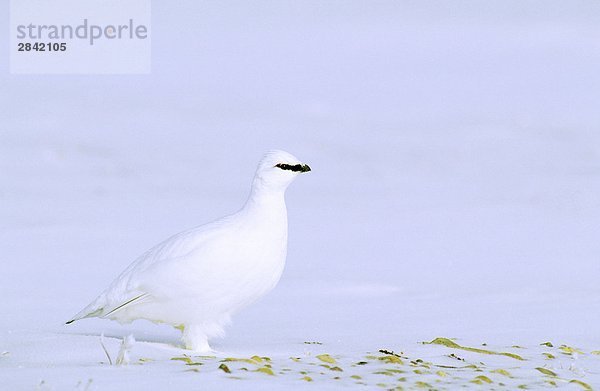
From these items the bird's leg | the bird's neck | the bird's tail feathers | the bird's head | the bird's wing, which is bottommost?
the bird's leg

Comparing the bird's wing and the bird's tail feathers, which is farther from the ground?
the bird's wing

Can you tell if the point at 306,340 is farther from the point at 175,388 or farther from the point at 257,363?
the point at 175,388

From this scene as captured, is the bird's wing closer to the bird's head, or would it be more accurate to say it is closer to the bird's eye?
the bird's head

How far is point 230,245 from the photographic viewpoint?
25.0 ft

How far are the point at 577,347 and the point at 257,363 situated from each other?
2.59 m

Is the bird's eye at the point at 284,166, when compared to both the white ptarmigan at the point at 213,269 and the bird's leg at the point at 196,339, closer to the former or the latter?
the white ptarmigan at the point at 213,269

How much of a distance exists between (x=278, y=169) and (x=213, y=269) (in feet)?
2.61

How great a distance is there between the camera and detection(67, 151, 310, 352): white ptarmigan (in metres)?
7.59

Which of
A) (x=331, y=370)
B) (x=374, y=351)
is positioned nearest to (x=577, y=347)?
(x=374, y=351)

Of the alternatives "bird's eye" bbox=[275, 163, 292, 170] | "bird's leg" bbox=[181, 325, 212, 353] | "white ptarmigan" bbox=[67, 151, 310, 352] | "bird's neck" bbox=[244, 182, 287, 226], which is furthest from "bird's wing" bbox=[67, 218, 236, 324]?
"bird's eye" bbox=[275, 163, 292, 170]

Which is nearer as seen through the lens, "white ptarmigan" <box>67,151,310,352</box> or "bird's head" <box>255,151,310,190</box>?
"white ptarmigan" <box>67,151,310,352</box>

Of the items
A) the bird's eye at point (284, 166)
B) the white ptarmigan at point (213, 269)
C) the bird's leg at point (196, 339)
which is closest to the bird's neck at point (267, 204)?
the white ptarmigan at point (213, 269)

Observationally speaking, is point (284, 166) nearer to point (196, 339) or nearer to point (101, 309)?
point (196, 339)

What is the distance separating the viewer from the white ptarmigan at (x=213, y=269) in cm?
759
